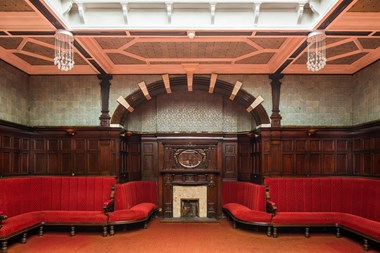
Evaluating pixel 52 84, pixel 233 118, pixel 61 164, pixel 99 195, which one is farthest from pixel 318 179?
pixel 52 84

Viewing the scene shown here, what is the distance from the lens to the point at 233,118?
34.0 feet

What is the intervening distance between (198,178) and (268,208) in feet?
7.97

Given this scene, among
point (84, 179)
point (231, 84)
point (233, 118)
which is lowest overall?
point (84, 179)

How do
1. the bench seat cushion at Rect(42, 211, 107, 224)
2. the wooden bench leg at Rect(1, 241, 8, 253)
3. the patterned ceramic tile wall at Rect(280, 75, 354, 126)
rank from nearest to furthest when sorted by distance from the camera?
the wooden bench leg at Rect(1, 241, 8, 253)
the bench seat cushion at Rect(42, 211, 107, 224)
the patterned ceramic tile wall at Rect(280, 75, 354, 126)

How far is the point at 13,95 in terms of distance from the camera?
8.30 metres

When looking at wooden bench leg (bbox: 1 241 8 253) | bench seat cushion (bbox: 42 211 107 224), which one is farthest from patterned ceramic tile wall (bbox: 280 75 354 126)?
wooden bench leg (bbox: 1 241 8 253)

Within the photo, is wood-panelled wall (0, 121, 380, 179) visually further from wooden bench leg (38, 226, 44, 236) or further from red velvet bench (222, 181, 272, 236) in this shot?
wooden bench leg (38, 226, 44, 236)

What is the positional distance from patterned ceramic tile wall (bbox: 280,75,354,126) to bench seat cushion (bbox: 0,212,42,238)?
6362mm

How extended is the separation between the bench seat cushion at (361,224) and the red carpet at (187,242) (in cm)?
34

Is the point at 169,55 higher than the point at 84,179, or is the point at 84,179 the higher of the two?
the point at 169,55

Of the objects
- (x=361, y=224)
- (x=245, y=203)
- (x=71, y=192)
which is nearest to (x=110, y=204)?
(x=71, y=192)

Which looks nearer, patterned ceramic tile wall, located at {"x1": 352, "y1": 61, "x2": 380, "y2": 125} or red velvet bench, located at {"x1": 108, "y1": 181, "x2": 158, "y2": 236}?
patterned ceramic tile wall, located at {"x1": 352, "y1": 61, "x2": 380, "y2": 125}

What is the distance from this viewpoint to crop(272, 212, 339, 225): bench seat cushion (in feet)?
25.1

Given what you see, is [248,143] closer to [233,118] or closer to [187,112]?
[233,118]
